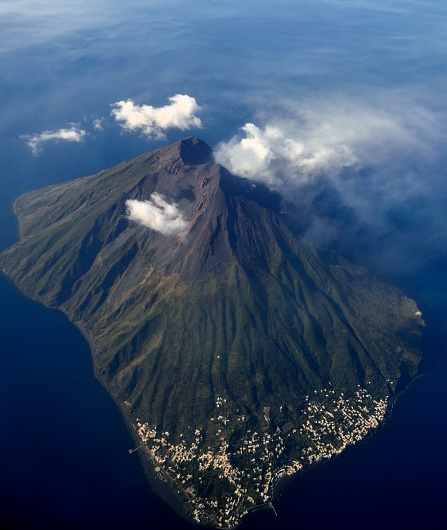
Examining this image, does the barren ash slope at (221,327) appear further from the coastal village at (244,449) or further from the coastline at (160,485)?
the coastline at (160,485)

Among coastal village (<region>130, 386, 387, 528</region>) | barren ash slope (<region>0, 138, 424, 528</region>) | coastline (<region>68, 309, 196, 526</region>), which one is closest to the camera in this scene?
coastline (<region>68, 309, 196, 526</region>)

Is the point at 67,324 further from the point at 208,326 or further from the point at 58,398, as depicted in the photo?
the point at 208,326

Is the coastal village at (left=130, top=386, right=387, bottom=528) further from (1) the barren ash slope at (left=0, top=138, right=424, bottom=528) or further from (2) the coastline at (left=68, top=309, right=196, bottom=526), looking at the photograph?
(2) the coastline at (left=68, top=309, right=196, bottom=526)

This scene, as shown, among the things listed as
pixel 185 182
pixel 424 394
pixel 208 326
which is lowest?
pixel 424 394

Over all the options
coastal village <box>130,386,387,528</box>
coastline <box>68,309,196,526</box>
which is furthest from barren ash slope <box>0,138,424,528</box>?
coastline <box>68,309,196,526</box>

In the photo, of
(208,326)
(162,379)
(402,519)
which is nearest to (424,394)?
(402,519)

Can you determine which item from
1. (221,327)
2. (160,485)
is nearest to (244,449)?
(160,485)

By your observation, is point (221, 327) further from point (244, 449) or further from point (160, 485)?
point (160, 485)
